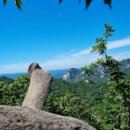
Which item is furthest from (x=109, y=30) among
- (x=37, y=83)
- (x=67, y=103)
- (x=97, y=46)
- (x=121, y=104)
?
(x=37, y=83)

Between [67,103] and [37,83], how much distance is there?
17.8m

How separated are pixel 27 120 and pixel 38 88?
1.67 metres

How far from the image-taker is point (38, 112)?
9.66 metres

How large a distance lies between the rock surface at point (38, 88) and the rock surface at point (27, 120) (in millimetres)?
954

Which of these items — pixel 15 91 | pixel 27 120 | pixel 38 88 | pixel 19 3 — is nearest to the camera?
pixel 19 3

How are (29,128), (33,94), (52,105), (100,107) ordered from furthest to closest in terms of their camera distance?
1. (100,107)
2. (52,105)
3. (33,94)
4. (29,128)

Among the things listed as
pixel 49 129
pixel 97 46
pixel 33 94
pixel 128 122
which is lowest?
pixel 128 122

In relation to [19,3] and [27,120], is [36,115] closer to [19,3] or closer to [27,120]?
[27,120]

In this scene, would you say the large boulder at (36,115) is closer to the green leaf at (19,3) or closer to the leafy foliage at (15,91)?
the green leaf at (19,3)

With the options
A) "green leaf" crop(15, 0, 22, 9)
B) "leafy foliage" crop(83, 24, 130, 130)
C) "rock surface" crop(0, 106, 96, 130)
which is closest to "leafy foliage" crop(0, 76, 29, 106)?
"leafy foliage" crop(83, 24, 130, 130)

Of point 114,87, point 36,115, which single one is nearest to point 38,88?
point 36,115

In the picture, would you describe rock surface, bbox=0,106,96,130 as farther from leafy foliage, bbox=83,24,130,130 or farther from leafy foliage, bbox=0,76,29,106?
leafy foliage, bbox=83,24,130,130

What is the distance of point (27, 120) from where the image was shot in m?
9.30

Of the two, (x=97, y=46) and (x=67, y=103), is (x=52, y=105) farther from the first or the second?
(x=97, y=46)
